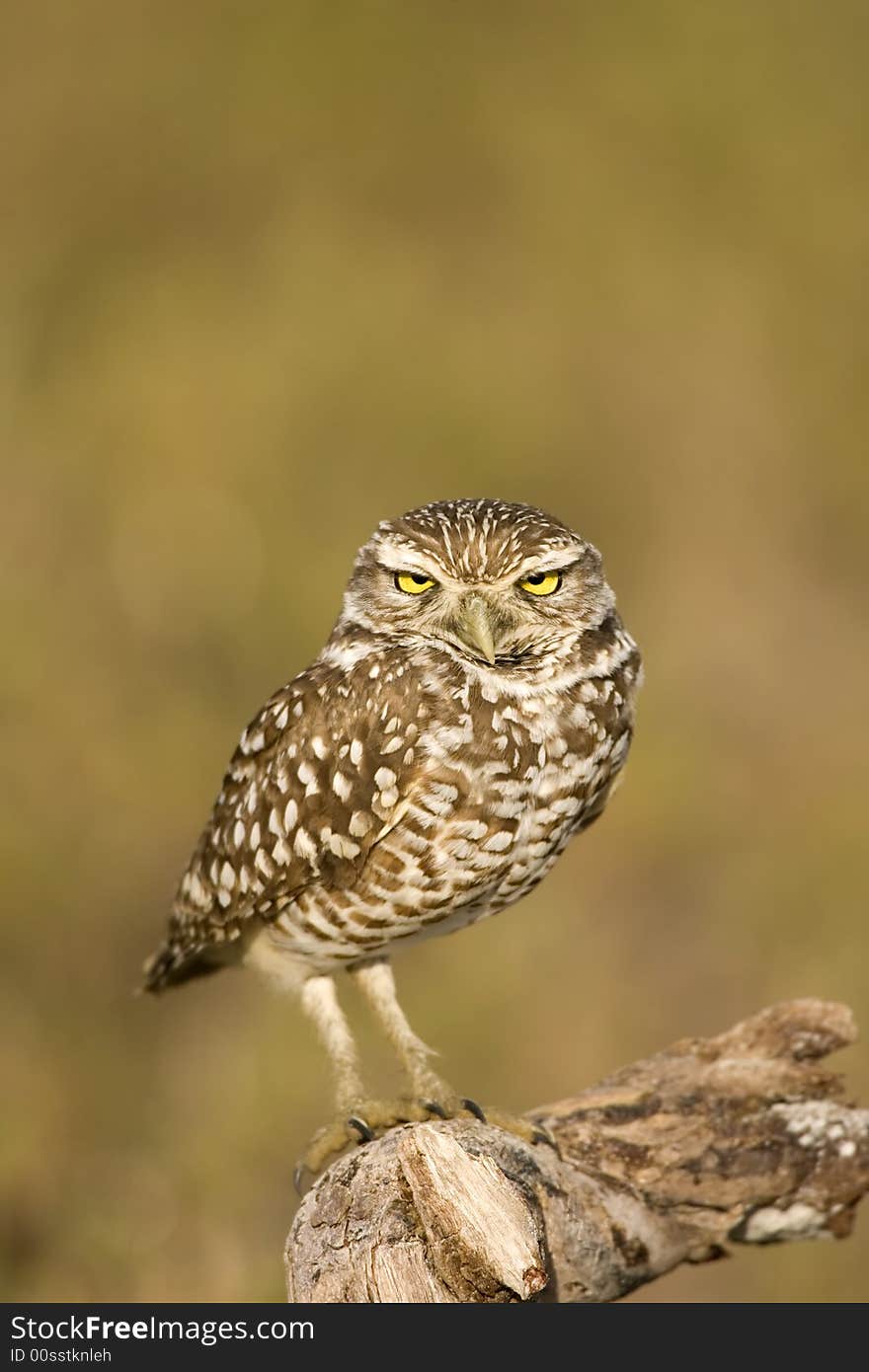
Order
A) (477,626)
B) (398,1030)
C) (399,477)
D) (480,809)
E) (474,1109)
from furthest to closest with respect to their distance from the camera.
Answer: (399,477), (398,1030), (474,1109), (480,809), (477,626)

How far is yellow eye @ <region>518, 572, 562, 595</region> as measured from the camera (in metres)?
3.41

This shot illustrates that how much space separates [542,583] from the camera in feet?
11.3

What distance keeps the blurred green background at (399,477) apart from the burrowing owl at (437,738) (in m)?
1.46

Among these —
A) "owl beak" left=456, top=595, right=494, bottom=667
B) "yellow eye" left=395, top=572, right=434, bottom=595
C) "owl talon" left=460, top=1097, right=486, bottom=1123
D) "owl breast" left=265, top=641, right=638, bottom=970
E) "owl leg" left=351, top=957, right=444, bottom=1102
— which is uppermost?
"yellow eye" left=395, top=572, right=434, bottom=595

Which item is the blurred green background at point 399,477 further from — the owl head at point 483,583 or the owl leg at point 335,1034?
the owl head at point 483,583

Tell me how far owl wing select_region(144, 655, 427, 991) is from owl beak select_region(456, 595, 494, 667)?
191mm

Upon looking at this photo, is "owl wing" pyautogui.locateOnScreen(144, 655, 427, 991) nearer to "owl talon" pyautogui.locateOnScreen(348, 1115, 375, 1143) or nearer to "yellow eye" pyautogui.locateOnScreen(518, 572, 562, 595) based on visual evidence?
"yellow eye" pyautogui.locateOnScreen(518, 572, 562, 595)

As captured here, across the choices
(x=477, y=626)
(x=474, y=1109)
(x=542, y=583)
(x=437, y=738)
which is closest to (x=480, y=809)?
(x=437, y=738)

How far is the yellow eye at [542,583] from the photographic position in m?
3.41

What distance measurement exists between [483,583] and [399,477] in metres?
4.41

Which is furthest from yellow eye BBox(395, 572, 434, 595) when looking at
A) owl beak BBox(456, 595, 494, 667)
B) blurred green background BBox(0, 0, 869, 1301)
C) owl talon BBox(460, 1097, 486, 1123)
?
blurred green background BBox(0, 0, 869, 1301)

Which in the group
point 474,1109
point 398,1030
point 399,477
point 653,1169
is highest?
point 399,477

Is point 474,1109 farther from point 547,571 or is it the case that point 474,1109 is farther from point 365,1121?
point 547,571

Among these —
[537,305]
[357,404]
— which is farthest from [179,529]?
[537,305]
